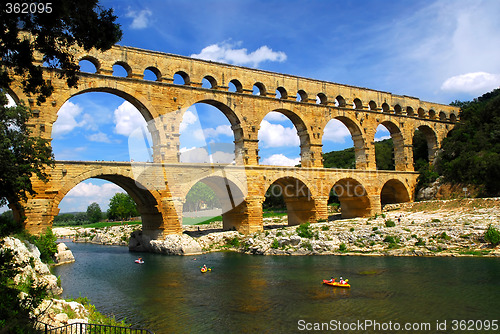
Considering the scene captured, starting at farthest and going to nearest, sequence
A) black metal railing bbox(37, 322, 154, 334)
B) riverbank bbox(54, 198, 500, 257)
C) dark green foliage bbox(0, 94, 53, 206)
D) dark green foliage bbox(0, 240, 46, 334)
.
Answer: riverbank bbox(54, 198, 500, 257) → dark green foliage bbox(0, 94, 53, 206) → black metal railing bbox(37, 322, 154, 334) → dark green foliage bbox(0, 240, 46, 334)

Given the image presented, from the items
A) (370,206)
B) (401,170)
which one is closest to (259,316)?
(370,206)

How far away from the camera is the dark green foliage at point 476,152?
1185 inches

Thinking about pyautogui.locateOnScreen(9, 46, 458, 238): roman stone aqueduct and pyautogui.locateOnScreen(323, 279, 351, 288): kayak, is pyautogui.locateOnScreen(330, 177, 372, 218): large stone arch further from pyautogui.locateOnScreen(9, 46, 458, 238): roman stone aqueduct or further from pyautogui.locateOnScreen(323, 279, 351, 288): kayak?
pyautogui.locateOnScreen(323, 279, 351, 288): kayak

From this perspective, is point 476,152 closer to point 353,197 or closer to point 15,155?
point 353,197

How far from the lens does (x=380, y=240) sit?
23766 mm

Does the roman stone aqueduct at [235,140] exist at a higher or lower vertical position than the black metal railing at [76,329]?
higher

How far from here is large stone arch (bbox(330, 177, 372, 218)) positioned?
33934mm

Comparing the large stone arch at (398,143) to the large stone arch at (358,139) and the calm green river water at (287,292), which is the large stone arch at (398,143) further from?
the calm green river water at (287,292)

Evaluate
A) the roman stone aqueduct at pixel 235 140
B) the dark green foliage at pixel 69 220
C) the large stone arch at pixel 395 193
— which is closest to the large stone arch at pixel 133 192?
the roman stone aqueduct at pixel 235 140

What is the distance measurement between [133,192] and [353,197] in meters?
19.6

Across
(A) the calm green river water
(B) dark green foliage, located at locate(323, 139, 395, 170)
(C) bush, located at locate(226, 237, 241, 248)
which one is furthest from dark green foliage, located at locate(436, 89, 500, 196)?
(C) bush, located at locate(226, 237, 241, 248)

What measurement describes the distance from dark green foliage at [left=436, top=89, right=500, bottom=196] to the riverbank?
13.3 ft

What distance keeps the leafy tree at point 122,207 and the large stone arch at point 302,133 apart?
40.7 meters

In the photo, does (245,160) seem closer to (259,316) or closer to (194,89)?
(194,89)
